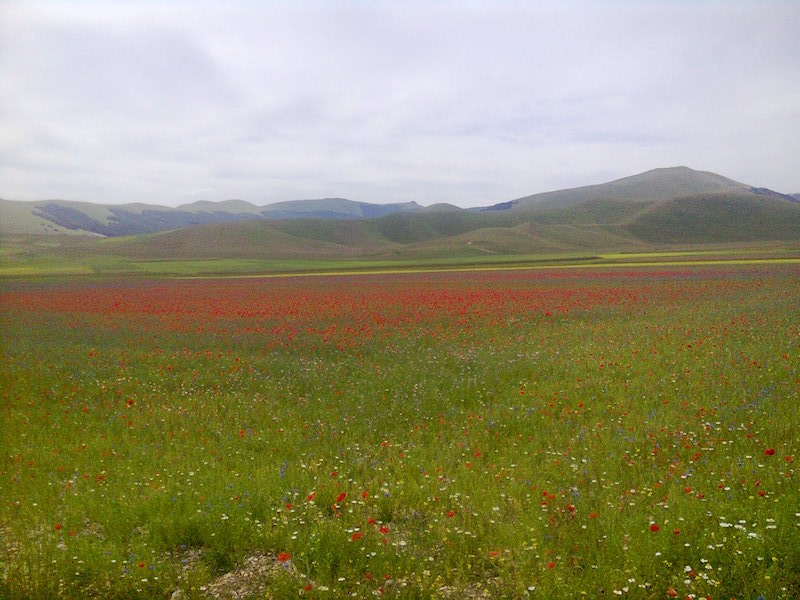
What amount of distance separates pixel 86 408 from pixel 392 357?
7.96 metres

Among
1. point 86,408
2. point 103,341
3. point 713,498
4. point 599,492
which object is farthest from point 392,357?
point 103,341

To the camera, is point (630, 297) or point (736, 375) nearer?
point (736, 375)

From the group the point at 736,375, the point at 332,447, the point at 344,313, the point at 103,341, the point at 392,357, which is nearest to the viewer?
the point at 332,447

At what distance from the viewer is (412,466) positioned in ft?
25.4

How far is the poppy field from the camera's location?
507 centimetres

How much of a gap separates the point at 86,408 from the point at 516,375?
10.1 meters

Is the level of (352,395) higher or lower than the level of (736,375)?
lower

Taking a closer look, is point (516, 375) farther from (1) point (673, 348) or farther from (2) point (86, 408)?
(2) point (86, 408)

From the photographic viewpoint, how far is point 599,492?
658cm

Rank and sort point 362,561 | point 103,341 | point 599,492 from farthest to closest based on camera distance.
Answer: point 103,341
point 599,492
point 362,561

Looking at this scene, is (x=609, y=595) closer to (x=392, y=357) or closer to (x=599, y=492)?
(x=599, y=492)

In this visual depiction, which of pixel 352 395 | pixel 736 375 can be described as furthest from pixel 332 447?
pixel 736 375

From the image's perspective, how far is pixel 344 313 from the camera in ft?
78.9

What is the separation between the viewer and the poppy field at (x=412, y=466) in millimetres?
5070
